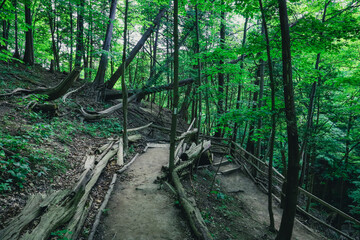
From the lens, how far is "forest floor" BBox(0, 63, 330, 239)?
4094mm

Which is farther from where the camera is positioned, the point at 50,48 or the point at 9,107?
the point at 50,48

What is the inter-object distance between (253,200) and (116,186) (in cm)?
625

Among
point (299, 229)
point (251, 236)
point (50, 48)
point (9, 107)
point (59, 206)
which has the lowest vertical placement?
point (299, 229)

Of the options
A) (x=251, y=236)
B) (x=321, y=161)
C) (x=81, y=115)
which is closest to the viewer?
(x=251, y=236)

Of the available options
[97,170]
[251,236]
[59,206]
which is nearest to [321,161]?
[251,236]

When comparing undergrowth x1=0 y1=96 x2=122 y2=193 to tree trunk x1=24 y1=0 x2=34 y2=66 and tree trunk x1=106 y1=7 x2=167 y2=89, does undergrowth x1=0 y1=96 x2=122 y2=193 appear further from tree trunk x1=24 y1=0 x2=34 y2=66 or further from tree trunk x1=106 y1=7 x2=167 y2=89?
tree trunk x1=24 y1=0 x2=34 y2=66

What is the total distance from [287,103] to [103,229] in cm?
479

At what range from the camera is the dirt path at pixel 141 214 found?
13.2ft

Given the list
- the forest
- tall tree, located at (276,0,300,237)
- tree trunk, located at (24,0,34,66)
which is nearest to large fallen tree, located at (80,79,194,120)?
the forest

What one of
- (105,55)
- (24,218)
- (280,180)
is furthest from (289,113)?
(105,55)

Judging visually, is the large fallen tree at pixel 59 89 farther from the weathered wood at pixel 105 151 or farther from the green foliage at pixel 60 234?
the green foliage at pixel 60 234

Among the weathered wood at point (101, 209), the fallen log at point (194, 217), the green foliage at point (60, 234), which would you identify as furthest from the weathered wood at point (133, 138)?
the green foliage at point (60, 234)

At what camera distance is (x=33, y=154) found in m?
4.80

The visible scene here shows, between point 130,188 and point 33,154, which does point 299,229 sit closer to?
point 130,188
